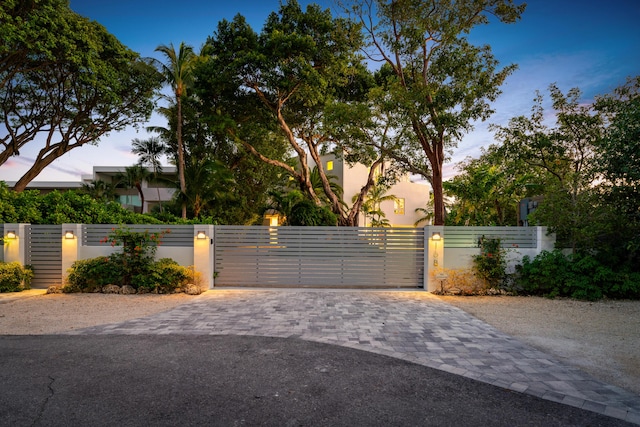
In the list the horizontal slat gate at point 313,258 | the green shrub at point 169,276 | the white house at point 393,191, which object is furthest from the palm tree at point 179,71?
the white house at point 393,191

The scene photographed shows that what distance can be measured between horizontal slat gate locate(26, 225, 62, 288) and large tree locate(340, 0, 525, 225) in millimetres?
9789

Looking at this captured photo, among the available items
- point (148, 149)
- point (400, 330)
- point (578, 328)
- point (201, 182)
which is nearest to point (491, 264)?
point (578, 328)

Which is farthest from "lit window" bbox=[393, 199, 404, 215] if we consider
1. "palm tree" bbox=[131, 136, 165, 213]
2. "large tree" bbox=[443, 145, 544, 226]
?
"palm tree" bbox=[131, 136, 165, 213]

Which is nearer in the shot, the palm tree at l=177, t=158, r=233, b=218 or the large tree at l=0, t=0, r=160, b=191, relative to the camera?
the large tree at l=0, t=0, r=160, b=191

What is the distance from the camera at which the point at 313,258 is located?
9.32m

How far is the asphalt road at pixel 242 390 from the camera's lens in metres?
2.90

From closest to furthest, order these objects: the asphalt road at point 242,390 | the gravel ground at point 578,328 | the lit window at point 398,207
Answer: the asphalt road at point 242,390 < the gravel ground at point 578,328 < the lit window at point 398,207

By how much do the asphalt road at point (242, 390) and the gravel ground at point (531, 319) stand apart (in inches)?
52.7

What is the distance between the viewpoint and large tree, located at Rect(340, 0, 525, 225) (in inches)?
421

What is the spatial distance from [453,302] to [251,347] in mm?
4913

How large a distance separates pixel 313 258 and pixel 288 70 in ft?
25.7

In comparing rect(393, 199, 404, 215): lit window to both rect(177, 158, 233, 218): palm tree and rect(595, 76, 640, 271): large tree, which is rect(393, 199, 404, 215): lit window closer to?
rect(177, 158, 233, 218): palm tree

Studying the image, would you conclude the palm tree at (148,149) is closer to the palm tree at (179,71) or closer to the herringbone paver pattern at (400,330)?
the palm tree at (179,71)

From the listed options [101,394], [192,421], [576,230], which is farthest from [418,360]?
[576,230]
